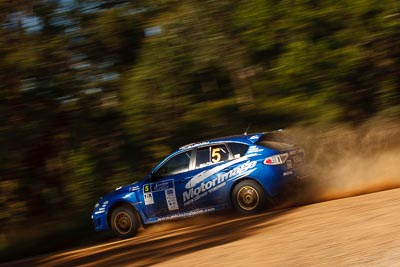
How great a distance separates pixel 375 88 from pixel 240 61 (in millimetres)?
2680

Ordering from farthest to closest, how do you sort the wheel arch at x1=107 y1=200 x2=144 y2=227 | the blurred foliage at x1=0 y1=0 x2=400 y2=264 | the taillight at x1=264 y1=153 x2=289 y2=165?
the wheel arch at x1=107 y1=200 x2=144 y2=227 → the taillight at x1=264 y1=153 x2=289 y2=165 → the blurred foliage at x1=0 y1=0 x2=400 y2=264

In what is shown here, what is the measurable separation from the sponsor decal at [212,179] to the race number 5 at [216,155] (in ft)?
0.51

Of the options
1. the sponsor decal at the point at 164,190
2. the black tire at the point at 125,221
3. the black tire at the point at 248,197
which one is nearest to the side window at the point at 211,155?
the black tire at the point at 248,197

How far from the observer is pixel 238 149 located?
44.8 ft

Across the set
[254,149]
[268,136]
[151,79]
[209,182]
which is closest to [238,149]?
[254,149]

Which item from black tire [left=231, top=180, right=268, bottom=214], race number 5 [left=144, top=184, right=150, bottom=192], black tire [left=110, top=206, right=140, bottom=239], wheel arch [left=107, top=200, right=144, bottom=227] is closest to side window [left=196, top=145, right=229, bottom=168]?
black tire [left=231, top=180, right=268, bottom=214]

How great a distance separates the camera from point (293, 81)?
1270 cm

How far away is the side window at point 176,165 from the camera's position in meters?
14.0

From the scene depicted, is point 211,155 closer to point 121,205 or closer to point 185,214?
point 185,214

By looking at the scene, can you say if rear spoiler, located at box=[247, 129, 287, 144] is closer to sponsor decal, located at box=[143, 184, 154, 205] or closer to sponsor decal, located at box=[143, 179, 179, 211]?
sponsor decal, located at box=[143, 179, 179, 211]

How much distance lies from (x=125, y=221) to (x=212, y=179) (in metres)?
2.21

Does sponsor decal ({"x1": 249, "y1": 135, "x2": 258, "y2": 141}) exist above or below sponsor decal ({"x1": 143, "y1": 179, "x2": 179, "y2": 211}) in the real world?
above

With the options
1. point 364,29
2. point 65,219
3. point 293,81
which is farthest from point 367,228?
point 65,219

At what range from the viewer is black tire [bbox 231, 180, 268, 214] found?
527 inches
